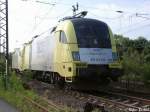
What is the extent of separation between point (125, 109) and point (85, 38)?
7.21 meters

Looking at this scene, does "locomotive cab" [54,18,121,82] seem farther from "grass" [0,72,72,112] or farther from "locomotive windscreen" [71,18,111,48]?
"grass" [0,72,72,112]

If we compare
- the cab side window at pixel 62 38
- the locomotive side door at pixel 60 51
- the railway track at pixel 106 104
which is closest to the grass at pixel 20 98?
the railway track at pixel 106 104

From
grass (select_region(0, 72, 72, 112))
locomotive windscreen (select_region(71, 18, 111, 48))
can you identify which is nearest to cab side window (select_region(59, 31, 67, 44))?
locomotive windscreen (select_region(71, 18, 111, 48))

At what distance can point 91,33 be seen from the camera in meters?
20.5

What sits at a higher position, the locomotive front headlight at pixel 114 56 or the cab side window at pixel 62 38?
the cab side window at pixel 62 38

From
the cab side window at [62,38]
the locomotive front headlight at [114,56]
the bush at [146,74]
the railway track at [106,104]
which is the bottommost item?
the railway track at [106,104]

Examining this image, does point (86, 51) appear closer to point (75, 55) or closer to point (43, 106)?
point (75, 55)

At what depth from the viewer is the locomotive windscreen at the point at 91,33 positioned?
66.0 feet

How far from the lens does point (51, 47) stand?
933 inches

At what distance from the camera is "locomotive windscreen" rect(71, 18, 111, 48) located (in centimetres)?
2012

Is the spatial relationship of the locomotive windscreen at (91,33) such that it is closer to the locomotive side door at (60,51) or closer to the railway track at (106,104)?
the locomotive side door at (60,51)

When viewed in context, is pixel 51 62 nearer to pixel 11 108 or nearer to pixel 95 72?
pixel 95 72

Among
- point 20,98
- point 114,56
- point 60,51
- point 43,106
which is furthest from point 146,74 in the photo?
point 43,106

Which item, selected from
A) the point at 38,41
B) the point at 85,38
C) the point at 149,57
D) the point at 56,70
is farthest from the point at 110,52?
the point at 149,57
